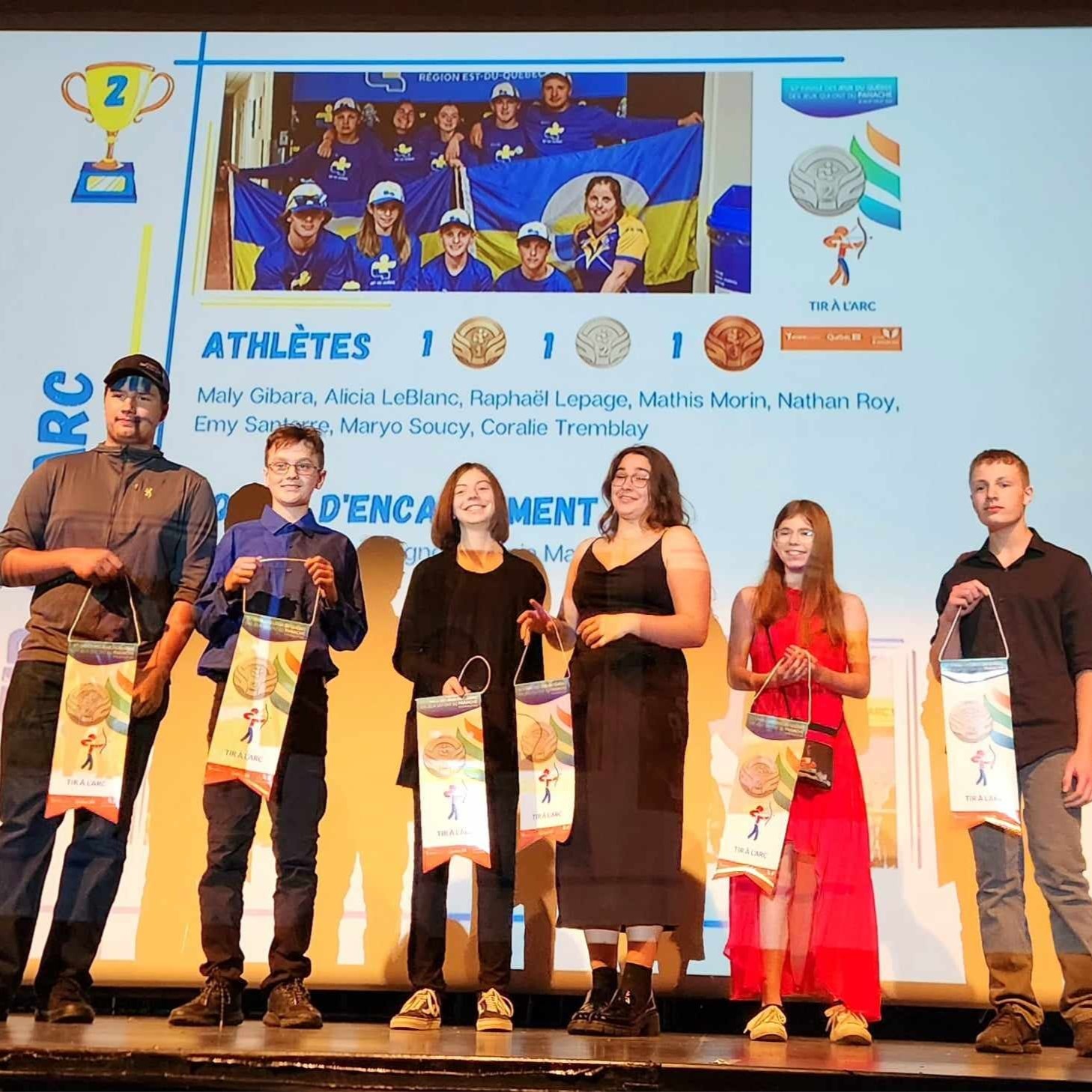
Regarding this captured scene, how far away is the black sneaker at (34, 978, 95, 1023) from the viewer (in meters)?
2.75

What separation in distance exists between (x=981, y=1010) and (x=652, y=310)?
5.28ft

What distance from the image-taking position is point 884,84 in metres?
3.22

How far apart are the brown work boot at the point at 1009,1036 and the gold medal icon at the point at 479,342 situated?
1702mm

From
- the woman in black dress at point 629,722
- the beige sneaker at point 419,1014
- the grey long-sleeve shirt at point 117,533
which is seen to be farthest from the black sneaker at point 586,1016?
the grey long-sleeve shirt at point 117,533

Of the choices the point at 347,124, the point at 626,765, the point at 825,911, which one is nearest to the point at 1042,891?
the point at 825,911

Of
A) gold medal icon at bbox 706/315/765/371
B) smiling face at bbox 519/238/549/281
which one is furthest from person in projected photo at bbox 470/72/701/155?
gold medal icon at bbox 706/315/765/371

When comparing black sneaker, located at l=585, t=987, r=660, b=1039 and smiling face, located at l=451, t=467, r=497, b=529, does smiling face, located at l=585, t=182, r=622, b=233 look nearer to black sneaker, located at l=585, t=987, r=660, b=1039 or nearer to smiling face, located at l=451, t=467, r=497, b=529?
smiling face, located at l=451, t=467, r=497, b=529

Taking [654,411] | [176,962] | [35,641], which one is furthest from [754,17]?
[176,962]

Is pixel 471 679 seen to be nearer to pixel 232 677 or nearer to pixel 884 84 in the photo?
pixel 232 677

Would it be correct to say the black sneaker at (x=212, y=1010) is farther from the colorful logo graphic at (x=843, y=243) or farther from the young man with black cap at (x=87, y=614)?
the colorful logo graphic at (x=843, y=243)

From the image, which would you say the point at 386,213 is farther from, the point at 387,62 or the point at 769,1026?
the point at 769,1026

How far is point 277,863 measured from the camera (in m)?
2.83

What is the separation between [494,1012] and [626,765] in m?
0.54

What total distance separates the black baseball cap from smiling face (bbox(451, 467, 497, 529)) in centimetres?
69
